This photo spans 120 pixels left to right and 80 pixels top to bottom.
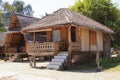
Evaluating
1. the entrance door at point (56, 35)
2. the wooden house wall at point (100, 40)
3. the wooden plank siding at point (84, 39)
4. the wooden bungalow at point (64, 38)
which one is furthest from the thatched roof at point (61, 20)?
the wooden house wall at point (100, 40)

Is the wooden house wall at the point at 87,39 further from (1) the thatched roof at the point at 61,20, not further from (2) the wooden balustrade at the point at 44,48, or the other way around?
(2) the wooden balustrade at the point at 44,48

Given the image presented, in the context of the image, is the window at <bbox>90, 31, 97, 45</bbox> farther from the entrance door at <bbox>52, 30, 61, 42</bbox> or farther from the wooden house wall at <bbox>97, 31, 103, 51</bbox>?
the entrance door at <bbox>52, 30, 61, 42</bbox>

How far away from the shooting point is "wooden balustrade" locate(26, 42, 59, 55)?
67.3 feet

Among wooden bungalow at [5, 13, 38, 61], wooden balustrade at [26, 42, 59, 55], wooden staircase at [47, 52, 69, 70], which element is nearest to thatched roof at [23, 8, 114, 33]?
wooden balustrade at [26, 42, 59, 55]

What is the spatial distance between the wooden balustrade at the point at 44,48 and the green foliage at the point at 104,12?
15.7 m

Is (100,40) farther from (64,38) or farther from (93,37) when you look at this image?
(64,38)

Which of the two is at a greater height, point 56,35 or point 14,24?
point 14,24

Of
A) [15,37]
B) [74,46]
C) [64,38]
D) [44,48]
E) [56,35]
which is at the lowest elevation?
[44,48]

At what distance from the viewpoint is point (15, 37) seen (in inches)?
1346

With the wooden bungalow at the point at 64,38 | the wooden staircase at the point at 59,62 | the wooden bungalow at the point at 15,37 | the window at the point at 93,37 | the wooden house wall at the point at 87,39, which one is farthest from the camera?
the wooden bungalow at the point at 15,37

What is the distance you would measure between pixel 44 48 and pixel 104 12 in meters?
16.7

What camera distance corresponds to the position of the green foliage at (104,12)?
116 ft

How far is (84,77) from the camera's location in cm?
1485

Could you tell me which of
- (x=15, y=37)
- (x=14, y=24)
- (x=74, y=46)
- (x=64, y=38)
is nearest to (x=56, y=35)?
(x=64, y=38)
